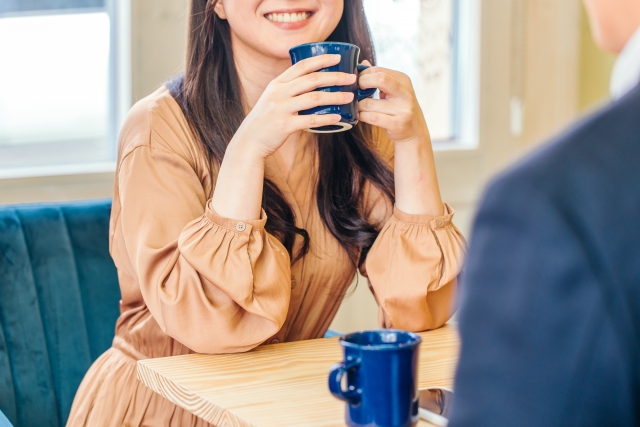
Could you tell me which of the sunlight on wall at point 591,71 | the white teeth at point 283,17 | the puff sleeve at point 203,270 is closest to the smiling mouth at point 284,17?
the white teeth at point 283,17

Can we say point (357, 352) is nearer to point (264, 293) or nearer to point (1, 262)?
point (264, 293)

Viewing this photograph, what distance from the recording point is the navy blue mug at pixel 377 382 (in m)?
0.74

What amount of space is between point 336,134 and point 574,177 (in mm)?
1097

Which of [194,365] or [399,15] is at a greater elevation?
[399,15]

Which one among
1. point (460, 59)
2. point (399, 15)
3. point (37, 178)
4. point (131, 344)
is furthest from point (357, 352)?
point (460, 59)

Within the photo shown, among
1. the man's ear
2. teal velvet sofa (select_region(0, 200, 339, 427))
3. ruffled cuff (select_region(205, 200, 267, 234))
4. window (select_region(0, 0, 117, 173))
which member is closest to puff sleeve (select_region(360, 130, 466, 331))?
ruffled cuff (select_region(205, 200, 267, 234))

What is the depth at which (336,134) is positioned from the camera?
58.5 inches

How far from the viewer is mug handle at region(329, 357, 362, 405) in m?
0.74

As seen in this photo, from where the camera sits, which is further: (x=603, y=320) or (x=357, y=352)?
(x=357, y=352)

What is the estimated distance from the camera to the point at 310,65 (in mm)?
1083

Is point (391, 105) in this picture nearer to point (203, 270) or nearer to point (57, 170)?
point (203, 270)

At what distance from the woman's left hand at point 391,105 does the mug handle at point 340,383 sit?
1.71ft

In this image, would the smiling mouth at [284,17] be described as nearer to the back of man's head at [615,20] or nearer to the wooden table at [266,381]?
the wooden table at [266,381]

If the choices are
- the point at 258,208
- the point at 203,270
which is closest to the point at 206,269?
the point at 203,270
